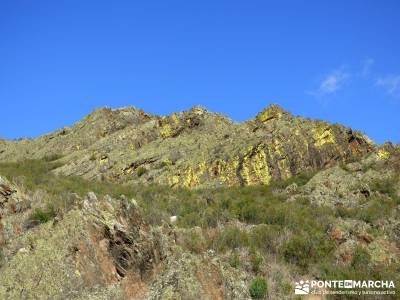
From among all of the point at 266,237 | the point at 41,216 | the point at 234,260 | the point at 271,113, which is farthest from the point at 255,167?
the point at 41,216

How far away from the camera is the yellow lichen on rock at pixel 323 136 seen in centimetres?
3662

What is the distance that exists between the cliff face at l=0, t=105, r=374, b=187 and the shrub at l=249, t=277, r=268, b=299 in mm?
17196

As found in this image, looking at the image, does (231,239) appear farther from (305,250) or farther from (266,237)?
(305,250)

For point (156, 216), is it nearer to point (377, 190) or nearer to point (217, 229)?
point (217, 229)

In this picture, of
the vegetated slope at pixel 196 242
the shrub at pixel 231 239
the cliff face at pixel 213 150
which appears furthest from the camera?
the cliff face at pixel 213 150

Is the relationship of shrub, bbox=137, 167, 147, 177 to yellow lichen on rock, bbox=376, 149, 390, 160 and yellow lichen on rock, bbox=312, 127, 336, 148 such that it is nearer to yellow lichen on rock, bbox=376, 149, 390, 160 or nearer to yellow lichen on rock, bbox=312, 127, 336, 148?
yellow lichen on rock, bbox=312, 127, 336, 148

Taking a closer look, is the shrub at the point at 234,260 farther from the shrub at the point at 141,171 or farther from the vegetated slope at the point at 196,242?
the shrub at the point at 141,171

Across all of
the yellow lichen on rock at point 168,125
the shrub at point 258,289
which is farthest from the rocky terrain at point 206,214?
the yellow lichen on rock at point 168,125

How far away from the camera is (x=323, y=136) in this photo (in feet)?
121

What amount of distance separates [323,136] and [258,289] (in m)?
22.7

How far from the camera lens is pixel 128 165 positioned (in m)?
39.4

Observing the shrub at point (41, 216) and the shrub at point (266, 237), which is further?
the shrub at point (266, 237)

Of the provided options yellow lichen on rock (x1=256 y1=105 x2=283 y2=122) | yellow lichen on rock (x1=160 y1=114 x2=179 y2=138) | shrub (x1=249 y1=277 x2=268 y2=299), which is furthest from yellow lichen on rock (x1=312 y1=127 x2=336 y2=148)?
shrub (x1=249 y1=277 x2=268 y2=299)

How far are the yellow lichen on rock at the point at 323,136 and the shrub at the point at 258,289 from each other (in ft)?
70.4
